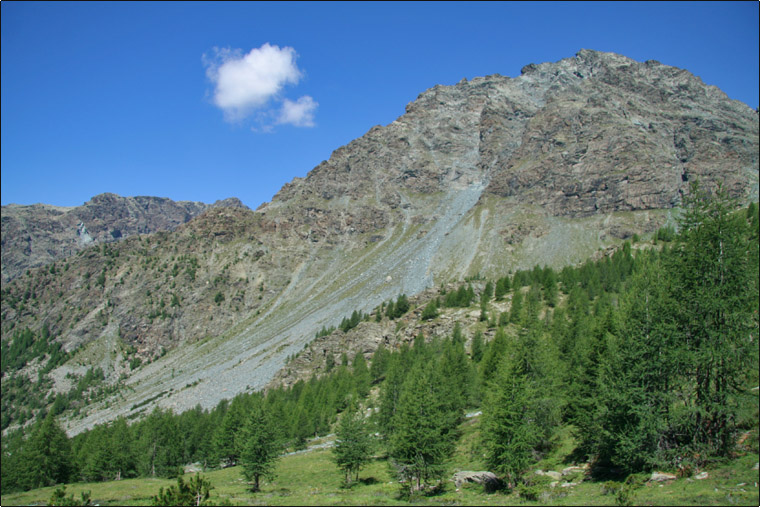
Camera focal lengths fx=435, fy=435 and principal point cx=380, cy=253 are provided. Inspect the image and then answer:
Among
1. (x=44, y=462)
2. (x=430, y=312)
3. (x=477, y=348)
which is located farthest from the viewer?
(x=430, y=312)

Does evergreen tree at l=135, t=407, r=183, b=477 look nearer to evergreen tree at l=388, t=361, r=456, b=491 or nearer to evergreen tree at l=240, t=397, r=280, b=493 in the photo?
evergreen tree at l=240, t=397, r=280, b=493

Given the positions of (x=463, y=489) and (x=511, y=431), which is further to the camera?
(x=463, y=489)

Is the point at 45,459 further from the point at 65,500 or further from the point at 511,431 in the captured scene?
the point at 511,431

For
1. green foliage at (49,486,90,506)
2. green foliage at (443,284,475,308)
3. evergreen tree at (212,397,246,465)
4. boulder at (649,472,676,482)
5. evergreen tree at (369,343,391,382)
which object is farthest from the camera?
green foliage at (443,284,475,308)

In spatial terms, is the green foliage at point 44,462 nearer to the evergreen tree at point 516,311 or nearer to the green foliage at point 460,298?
the evergreen tree at point 516,311

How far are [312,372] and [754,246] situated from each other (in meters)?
112

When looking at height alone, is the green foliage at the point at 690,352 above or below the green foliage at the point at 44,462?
above

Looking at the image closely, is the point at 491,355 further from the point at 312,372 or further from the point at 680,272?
the point at 312,372

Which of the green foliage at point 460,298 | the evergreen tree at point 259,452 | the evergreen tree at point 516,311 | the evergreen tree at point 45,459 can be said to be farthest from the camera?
the green foliage at point 460,298

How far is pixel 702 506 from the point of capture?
16.9m

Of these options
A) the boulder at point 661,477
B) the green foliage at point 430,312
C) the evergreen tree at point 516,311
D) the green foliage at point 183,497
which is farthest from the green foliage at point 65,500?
the green foliage at point 430,312

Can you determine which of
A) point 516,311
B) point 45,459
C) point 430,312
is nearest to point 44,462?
point 45,459

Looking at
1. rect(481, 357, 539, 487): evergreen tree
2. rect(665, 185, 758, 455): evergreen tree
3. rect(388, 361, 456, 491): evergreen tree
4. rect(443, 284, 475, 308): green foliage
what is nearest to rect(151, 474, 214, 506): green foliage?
rect(388, 361, 456, 491): evergreen tree

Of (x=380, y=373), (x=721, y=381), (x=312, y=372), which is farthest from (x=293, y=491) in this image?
(x=312, y=372)
